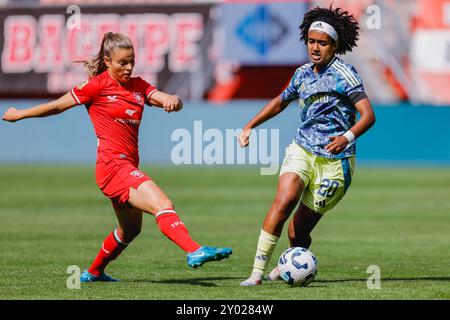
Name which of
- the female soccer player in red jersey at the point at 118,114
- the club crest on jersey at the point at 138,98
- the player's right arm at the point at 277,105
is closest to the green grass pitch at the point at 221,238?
the female soccer player in red jersey at the point at 118,114

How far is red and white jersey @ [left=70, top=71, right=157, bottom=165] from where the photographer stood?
30.6 feet

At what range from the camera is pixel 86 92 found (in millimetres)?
9305

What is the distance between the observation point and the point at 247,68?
1436 inches

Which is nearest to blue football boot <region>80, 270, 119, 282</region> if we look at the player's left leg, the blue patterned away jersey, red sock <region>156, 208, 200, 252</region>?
the player's left leg

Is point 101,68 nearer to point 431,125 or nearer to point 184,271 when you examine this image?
point 184,271

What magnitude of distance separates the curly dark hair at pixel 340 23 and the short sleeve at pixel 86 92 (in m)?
1.92

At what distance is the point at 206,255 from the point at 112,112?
1.68 metres

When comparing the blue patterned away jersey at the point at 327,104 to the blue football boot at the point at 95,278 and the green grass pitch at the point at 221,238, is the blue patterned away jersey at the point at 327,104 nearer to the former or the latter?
the green grass pitch at the point at 221,238

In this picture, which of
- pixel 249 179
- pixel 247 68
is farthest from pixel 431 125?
pixel 247 68

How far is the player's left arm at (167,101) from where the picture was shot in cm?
919

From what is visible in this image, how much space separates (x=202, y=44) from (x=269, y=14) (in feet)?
9.11

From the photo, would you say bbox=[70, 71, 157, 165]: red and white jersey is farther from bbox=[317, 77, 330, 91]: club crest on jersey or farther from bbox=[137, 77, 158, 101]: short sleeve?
bbox=[317, 77, 330, 91]: club crest on jersey

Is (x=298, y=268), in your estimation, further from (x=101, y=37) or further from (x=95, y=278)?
(x=101, y=37)

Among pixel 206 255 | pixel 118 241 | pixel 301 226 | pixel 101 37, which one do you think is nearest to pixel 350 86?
pixel 301 226
